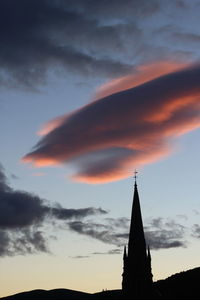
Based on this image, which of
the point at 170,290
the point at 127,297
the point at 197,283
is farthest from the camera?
the point at 197,283

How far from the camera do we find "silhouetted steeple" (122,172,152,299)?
97000mm

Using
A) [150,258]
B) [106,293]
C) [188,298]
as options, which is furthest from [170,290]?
[150,258]

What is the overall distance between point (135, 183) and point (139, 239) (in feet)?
28.9

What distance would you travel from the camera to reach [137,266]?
97938mm

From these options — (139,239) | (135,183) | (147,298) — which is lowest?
(147,298)

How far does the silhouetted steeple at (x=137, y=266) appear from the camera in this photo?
97.0 meters

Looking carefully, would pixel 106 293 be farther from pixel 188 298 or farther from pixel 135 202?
pixel 135 202

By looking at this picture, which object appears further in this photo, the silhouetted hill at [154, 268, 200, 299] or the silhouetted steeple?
the silhouetted hill at [154, 268, 200, 299]

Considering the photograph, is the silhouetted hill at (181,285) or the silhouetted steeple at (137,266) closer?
the silhouetted steeple at (137,266)

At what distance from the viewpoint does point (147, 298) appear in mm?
98188

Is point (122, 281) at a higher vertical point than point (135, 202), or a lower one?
lower

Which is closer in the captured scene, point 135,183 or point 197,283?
point 135,183

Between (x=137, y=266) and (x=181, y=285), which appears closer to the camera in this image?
(x=137, y=266)

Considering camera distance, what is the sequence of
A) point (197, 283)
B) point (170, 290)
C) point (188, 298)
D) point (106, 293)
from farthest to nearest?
point (106, 293), point (197, 283), point (170, 290), point (188, 298)
